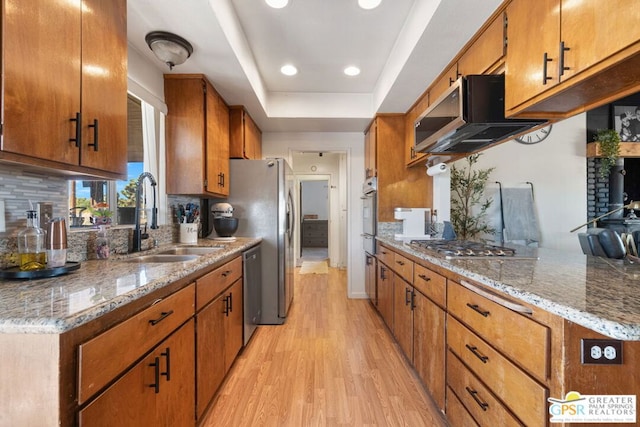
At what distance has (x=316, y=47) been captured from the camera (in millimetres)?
2539

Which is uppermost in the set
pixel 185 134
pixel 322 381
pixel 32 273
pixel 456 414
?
pixel 185 134

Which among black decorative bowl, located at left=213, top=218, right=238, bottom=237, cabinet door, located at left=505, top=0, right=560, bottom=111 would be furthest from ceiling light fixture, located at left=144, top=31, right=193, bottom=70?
cabinet door, located at left=505, top=0, right=560, bottom=111

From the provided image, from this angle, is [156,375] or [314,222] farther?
[314,222]

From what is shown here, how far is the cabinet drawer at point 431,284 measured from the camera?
5.18ft

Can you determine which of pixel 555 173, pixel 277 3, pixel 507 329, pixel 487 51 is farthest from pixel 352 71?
pixel 555 173

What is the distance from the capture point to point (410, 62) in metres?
2.18

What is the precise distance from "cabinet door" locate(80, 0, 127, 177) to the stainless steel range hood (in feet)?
5.77

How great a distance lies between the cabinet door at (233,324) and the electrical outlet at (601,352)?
71.3 inches

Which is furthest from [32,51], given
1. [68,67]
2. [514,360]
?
[514,360]

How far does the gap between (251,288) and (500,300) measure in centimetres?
212

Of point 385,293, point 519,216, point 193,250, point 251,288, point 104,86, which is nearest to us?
point 104,86

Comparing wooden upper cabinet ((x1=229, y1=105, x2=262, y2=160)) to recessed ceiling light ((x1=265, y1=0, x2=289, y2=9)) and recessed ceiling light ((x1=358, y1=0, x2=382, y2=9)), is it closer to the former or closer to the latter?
recessed ceiling light ((x1=265, y1=0, x2=289, y2=9))

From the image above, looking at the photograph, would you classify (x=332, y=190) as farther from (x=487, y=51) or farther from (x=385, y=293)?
(x=487, y=51)

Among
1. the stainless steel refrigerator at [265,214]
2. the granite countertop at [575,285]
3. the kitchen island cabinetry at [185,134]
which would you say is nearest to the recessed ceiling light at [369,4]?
the kitchen island cabinetry at [185,134]
